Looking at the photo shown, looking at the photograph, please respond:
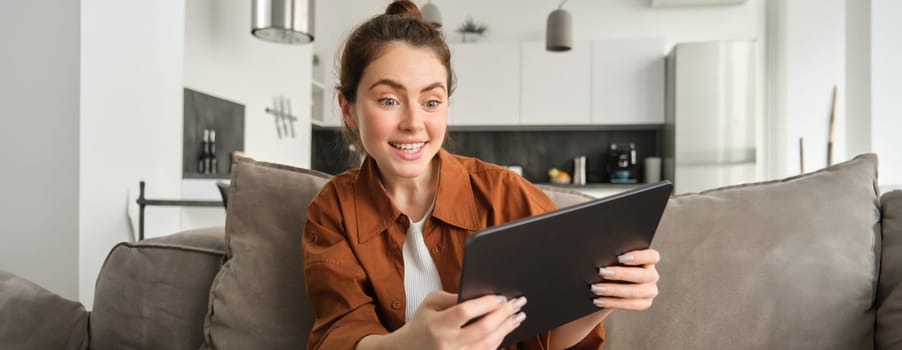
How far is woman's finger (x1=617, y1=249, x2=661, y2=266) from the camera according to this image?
866 mm

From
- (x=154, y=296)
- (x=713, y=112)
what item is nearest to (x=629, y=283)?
(x=154, y=296)

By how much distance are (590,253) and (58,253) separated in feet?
5.33

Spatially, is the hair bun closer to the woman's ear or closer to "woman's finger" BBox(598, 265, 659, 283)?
the woman's ear

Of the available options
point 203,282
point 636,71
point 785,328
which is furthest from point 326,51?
point 785,328

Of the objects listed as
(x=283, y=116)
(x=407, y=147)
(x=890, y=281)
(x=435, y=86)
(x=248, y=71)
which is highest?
(x=248, y=71)

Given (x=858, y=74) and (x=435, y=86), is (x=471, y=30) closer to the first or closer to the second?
(x=858, y=74)

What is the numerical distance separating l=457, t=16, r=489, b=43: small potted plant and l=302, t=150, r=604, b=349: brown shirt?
15.6ft

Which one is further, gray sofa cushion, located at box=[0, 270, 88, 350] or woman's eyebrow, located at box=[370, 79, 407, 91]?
gray sofa cushion, located at box=[0, 270, 88, 350]

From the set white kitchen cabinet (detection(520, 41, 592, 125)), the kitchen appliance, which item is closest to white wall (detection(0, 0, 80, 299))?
white kitchen cabinet (detection(520, 41, 592, 125))

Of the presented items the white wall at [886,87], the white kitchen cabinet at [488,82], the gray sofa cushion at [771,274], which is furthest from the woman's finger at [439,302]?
the white kitchen cabinet at [488,82]

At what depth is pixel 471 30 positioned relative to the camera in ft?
18.8

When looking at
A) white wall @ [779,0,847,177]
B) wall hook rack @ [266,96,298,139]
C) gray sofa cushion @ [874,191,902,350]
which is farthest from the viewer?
white wall @ [779,0,847,177]

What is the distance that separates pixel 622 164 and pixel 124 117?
4428 millimetres

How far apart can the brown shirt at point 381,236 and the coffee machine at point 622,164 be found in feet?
15.1
